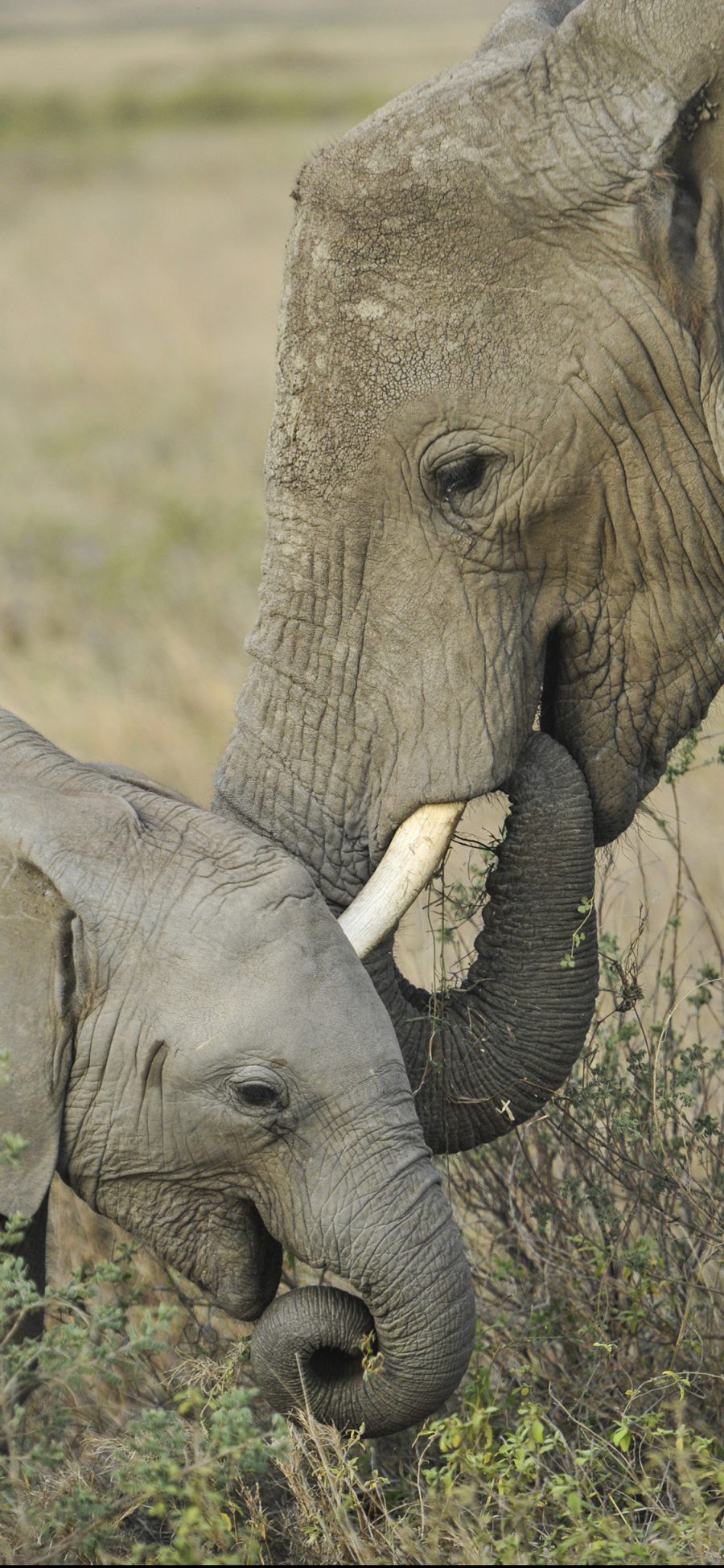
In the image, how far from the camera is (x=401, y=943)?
586 centimetres

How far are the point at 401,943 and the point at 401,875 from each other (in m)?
2.37

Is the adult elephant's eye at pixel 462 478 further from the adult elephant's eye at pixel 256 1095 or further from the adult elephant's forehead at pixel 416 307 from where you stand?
the adult elephant's eye at pixel 256 1095

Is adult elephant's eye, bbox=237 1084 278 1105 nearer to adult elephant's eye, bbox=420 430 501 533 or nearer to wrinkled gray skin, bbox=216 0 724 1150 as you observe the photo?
wrinkled gray skin, bbox=216 0 724 1150

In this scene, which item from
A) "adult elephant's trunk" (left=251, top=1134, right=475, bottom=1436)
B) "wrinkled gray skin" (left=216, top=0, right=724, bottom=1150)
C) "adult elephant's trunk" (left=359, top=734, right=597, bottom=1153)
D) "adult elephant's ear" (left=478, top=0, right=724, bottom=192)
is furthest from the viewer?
"adult elephant's trunk" (left=359, top=734, right=597, bottom=1153)

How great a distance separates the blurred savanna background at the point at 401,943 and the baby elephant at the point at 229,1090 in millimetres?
213

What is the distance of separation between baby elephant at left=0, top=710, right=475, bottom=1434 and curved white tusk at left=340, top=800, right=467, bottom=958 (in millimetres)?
114

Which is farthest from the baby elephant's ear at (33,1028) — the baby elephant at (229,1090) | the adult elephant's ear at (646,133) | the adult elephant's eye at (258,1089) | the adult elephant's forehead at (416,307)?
the adult elephant's ear at (646,133)

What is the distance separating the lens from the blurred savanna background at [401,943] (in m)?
3.26

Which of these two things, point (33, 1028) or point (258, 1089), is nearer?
point (258, 1089)

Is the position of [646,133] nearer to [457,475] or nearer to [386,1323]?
[457,475]

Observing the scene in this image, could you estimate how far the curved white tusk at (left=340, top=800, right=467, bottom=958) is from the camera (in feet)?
11.4

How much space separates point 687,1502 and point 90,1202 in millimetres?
1209

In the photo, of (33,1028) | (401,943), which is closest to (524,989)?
(33,1028)

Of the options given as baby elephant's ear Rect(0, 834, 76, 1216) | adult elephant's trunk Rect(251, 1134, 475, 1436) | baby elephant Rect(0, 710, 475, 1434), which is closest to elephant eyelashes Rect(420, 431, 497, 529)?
baby elephant Rect(0, 710, 475, 1434)
